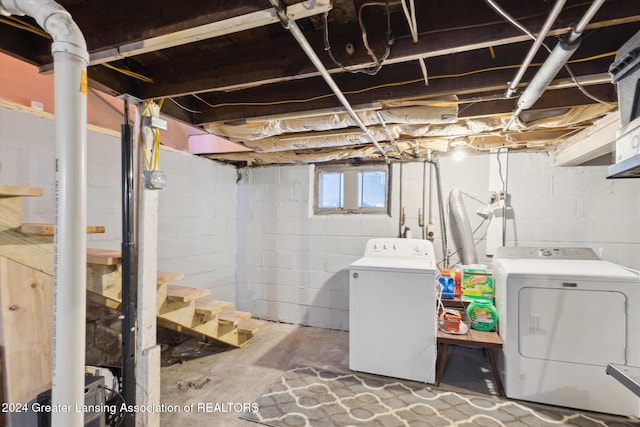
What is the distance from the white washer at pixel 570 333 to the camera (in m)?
1.99

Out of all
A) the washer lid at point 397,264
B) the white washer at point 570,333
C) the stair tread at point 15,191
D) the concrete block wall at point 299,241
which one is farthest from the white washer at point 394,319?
the stair tread at point 15,191

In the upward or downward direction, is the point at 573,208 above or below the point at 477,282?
above

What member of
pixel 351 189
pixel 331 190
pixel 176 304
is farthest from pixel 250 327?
pixel 351 189

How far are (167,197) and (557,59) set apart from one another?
116 inches

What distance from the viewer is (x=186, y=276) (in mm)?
3129

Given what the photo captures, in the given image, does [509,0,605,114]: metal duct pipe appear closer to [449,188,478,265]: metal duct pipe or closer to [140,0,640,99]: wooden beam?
[140,0,640,99]: wooden beam

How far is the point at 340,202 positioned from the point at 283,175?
0.75 m

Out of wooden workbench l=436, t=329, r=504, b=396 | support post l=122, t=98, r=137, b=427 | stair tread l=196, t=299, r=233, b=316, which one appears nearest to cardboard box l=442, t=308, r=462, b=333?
wooden workbench l=436, t=329, r=504, b=396

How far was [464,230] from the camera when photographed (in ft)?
9.78

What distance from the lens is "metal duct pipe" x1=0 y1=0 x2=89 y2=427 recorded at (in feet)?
3.06

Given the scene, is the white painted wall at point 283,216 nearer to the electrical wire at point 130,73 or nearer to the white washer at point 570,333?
the white washer at point 570,333

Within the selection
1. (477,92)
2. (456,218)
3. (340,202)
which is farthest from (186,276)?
(477,92)

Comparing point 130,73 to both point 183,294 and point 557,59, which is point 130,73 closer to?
point 183,294

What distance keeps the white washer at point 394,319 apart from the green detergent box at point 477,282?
1.34 feet
